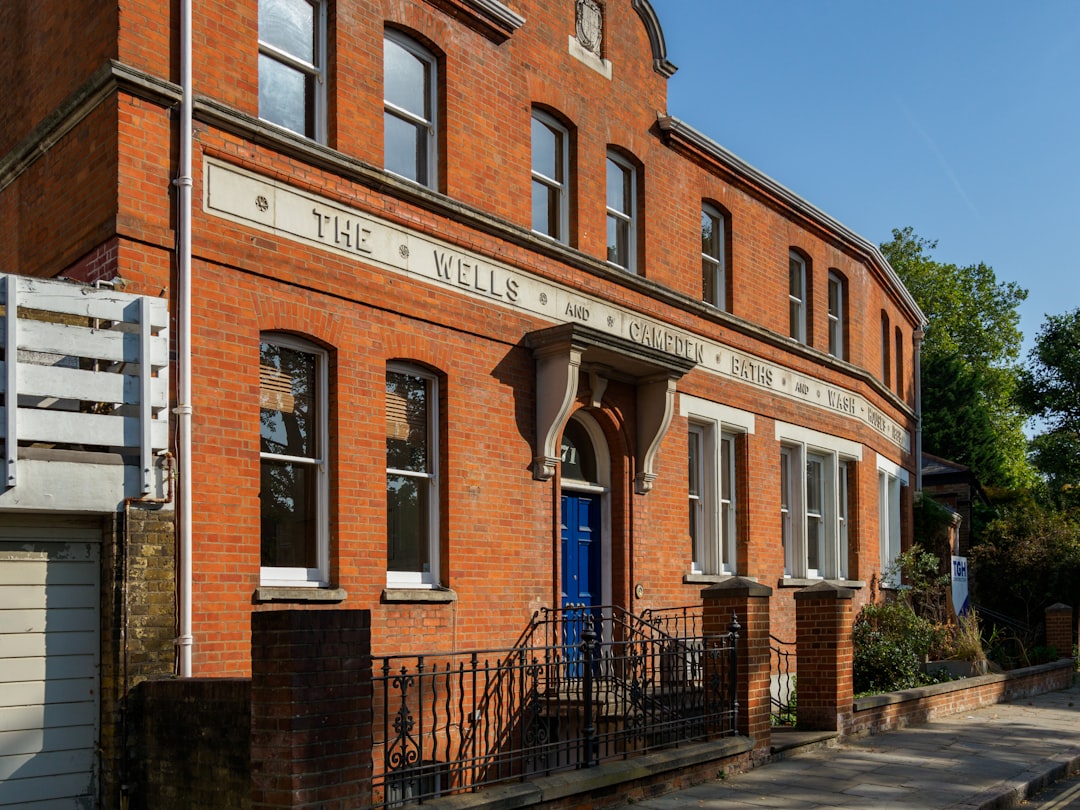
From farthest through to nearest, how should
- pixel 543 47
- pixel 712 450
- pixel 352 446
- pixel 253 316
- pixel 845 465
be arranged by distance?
1. pixel 845 465
2. pixel 712 450
3. pixel 543 47
4. pixel 352 446
5. pixel 253 316

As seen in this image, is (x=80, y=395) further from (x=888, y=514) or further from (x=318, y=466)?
(x=888, y=514)

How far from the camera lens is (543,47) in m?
14.0

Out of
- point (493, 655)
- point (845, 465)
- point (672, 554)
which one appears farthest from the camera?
point (845, 465)

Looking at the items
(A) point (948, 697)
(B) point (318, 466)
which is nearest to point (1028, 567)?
(A) point (948, 697)

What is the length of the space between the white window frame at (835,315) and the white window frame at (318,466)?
12.6 meters

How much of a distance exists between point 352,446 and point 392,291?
1655 millimetres

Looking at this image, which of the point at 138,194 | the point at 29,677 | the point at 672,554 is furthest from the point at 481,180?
the point at 29,677

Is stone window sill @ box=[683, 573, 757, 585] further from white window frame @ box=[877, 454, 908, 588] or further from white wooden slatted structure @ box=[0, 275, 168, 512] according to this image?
white wooden slatted structure @ box=[0, 275, 168, 512]

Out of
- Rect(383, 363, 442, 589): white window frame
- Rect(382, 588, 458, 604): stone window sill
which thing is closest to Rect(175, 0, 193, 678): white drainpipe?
Rect(382, 588, 458, 604): stone window sill

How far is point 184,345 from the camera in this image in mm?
9242

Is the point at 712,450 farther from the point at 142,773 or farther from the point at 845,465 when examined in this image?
the point at 142,773

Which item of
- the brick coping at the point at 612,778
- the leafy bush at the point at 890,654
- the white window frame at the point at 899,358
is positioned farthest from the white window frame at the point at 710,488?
the white window frame at the point at 899,358

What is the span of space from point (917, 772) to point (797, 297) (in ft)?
33.5

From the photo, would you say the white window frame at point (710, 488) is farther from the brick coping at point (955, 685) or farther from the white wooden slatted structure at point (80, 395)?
the white wooden slatted structure at point (80, 395)
